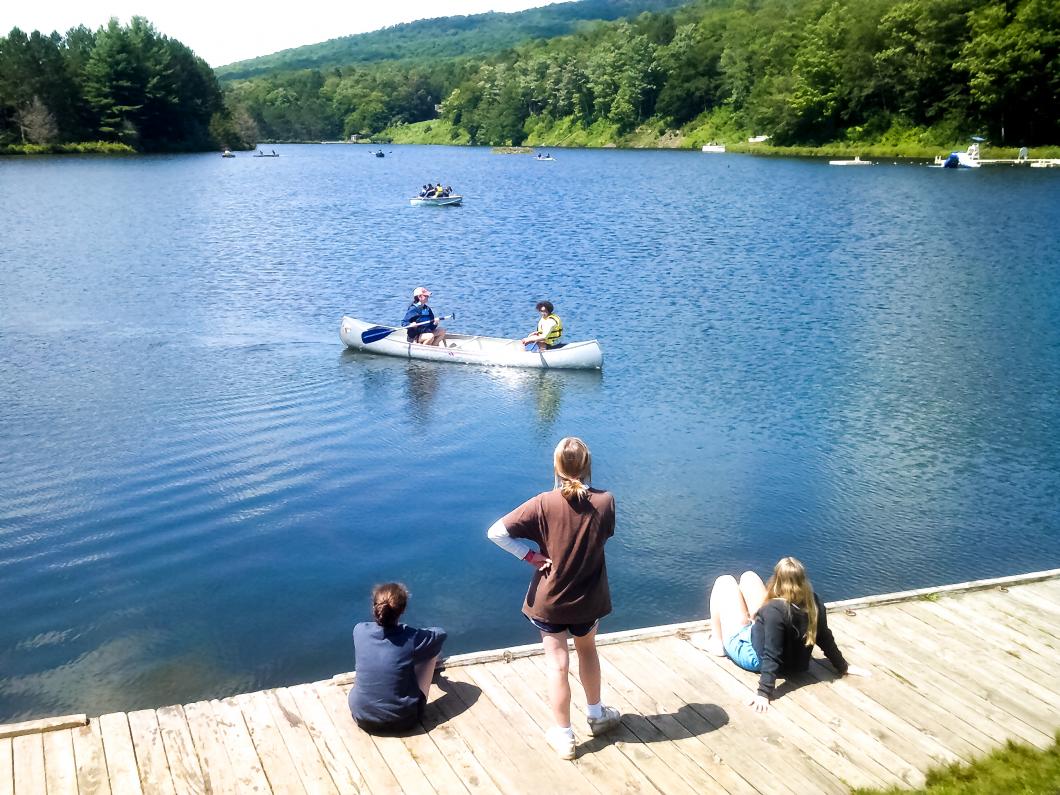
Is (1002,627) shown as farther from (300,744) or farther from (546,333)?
(546,333)

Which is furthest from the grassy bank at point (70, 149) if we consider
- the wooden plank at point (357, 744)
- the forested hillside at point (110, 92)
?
the wooden plank at point (357, 744)

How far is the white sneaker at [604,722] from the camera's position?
6977 millimetres

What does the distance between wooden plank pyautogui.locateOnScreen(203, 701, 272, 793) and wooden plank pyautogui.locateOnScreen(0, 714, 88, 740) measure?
91 cm

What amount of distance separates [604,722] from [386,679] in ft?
5.13

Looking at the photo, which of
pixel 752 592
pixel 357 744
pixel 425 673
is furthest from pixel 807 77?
pixel 357 744

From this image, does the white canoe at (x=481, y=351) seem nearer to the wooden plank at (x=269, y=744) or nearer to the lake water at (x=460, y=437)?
the lake water at (x=460, y=437)

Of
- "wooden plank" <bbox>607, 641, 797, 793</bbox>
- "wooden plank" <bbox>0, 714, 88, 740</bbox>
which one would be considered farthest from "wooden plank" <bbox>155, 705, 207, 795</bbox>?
"wooden plank" <bbox>607, 641, 797, 793</bbox>

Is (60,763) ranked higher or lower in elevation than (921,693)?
higher

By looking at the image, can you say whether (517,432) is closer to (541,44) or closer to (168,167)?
(168,167)

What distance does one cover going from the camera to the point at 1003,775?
650 centimetres

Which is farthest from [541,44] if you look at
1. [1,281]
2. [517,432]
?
[517,432]

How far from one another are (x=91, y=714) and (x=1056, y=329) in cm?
2465

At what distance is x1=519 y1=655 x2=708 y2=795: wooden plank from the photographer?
6487 millimetres

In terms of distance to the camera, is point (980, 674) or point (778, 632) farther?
point (980, 674)
